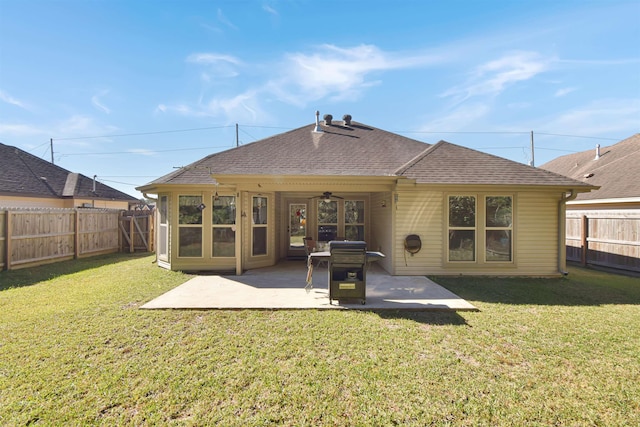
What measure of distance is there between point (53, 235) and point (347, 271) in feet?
31.3

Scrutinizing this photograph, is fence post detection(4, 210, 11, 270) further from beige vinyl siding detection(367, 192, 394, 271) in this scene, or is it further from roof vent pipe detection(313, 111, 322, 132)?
beige vinyl siding detection(367, 192, 394, 271)

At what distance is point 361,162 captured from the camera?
775 cm

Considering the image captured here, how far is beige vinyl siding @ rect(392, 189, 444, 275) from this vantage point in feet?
21.6

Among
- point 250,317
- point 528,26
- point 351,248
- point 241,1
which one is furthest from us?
point 241,1

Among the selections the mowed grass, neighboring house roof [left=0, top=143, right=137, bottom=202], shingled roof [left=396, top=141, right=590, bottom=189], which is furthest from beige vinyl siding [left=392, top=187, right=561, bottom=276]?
neighboring house roof [left=0, top=143, right=137, bottom=202]

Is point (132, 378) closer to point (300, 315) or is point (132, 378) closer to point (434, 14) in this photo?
point (300, 315)

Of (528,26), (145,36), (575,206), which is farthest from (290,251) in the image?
(575,206)

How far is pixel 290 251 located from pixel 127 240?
7.19 meters

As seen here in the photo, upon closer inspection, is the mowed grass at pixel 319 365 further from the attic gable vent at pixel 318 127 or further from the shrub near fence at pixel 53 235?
the attic gable vent at pixel 318 127

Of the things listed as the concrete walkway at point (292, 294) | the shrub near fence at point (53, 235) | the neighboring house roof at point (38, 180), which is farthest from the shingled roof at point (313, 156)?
the neighboring house roof at point (38, 180)

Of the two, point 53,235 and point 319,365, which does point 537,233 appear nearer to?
point 319,365

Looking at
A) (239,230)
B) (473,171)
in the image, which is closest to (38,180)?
(239,230)

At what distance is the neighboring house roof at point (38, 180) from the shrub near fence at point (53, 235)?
4789 mm

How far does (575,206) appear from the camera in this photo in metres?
9.73
